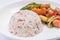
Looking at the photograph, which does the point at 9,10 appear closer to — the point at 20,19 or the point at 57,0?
the point at 20,19

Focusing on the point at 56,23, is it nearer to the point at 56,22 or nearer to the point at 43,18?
the point at 56,22

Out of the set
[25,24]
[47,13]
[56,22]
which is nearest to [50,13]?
[47,13]

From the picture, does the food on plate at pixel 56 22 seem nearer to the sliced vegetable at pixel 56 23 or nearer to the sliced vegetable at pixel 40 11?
the sliced vegetable at pixel 56 23

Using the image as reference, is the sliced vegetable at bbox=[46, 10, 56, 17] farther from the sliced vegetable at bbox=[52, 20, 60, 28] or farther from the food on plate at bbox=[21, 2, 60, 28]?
the sliced vegetable at bbox=[52, 20, 60, 28]

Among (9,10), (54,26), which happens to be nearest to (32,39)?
(54,26)

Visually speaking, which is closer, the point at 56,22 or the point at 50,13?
the point at 56,22

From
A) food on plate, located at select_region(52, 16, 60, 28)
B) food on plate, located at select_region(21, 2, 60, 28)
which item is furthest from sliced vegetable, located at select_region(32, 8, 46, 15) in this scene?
food on plate, located at select_region(52, 16, 60, 28)
